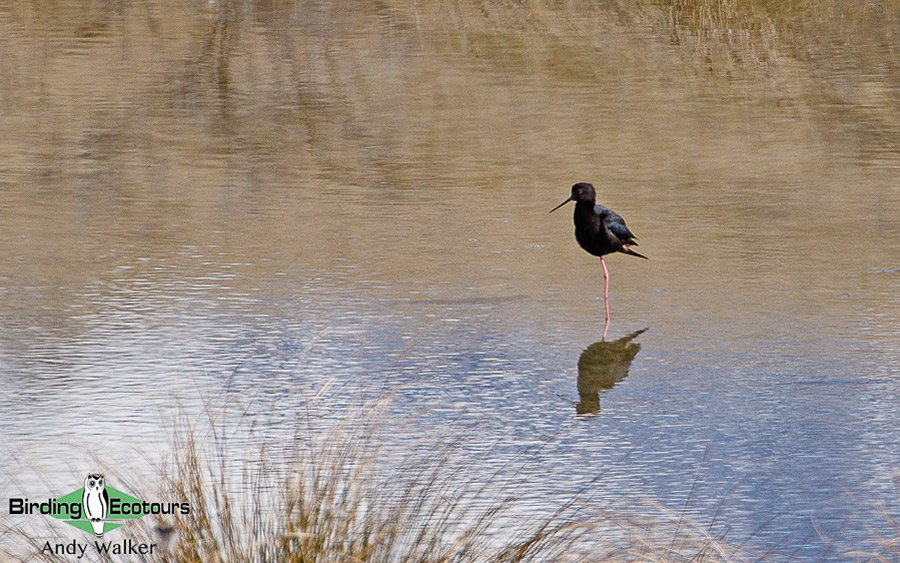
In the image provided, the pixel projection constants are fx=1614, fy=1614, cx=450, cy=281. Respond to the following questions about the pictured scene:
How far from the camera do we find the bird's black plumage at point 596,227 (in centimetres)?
790

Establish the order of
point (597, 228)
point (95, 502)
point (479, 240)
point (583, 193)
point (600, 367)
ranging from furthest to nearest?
point (479, 240) < point (583, 193) < point (597, 228) < point (600, 367) < point (95, 502)

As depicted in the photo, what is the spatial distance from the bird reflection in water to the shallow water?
5 centimetres

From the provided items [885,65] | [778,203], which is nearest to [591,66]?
[885,65]

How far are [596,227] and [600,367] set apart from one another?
1562mm

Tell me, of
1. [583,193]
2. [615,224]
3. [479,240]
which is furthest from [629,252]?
[479,240]

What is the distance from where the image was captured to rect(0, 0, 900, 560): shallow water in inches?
214

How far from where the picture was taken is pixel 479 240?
29.2ft

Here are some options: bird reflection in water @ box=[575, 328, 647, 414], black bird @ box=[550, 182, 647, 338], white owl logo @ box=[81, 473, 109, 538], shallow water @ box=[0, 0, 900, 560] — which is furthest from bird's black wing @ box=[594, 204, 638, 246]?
white owl logo @ box=[81, 473, 109, 538]

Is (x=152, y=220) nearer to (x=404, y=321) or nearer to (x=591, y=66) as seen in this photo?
(x=404, y=321)

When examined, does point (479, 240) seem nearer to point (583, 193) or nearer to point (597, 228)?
point (583, 193)

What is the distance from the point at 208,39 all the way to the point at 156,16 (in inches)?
49.7

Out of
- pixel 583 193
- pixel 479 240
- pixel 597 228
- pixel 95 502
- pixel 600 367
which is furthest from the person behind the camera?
pixel 479 240

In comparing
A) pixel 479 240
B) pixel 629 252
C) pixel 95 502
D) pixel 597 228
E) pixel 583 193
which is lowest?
pixel 479 240

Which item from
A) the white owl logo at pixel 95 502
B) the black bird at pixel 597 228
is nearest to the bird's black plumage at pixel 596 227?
the black bird at pixel 597 228
